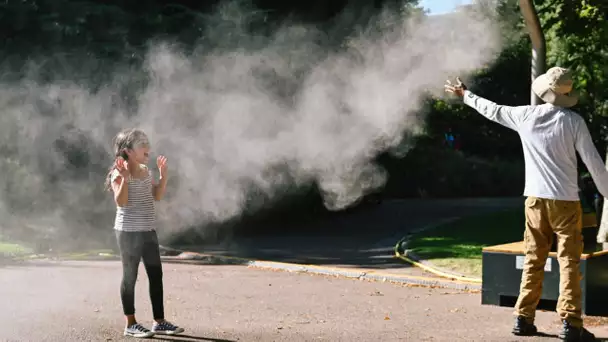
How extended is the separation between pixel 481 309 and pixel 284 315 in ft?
6.96

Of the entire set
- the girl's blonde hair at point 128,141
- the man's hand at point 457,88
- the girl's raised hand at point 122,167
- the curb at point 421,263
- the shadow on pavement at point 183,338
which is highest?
the man's hand at point 457,88

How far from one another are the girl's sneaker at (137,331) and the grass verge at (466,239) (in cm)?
569

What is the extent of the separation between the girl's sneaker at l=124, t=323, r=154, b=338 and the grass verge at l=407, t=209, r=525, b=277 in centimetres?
569

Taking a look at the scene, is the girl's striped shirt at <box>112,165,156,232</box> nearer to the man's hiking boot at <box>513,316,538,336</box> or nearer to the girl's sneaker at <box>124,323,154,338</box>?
the girl's sneaker at <box>124,323,154,338</box>

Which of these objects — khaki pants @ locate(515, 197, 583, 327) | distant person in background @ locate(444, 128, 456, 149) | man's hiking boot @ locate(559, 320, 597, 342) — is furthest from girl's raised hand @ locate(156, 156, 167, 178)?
distant person in background @ locate(444, 128, 456, 149)

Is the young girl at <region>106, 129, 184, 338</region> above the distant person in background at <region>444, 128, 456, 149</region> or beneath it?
beneath

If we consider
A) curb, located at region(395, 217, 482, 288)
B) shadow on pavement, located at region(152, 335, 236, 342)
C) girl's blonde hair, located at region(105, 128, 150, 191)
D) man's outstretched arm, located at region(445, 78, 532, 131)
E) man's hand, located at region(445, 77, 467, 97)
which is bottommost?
shadow on pavement, located at region(152, 335, 236, 342)

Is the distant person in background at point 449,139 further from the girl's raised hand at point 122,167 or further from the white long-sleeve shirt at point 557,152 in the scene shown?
the girl's raised hand at point 122,167

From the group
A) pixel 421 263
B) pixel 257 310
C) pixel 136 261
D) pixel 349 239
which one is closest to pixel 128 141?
pixel 136 261

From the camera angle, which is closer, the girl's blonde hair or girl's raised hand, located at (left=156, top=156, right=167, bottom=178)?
the girl's blonde hair

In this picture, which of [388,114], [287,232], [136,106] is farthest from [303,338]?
[287,232]

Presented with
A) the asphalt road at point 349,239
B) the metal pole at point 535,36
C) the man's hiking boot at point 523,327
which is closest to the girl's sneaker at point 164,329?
the man's hiking boot at point 523,327

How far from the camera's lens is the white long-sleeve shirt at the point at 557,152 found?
6849 millimetres

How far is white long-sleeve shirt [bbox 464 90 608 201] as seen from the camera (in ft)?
22.5
